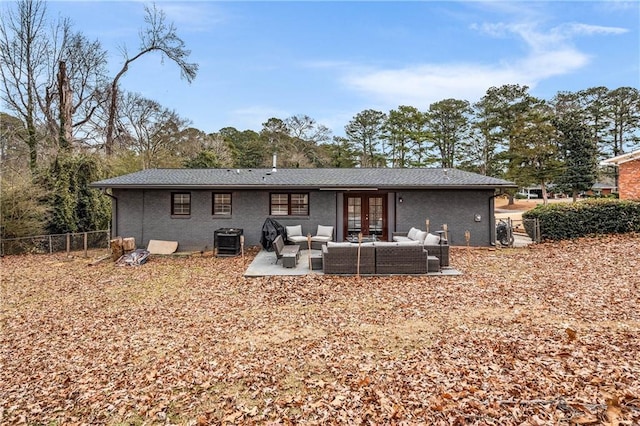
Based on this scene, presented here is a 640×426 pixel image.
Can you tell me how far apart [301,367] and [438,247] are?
5995 mm

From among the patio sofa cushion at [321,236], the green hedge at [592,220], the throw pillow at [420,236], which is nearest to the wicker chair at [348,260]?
the throw pillow at [420,236]

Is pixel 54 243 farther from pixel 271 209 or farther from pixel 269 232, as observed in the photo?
pixel 269 232

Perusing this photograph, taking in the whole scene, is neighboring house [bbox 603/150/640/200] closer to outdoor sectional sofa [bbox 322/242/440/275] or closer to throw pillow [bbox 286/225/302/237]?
outdoor sectional sofa [bbox 322/242/440/275]

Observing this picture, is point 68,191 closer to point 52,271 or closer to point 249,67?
point 52,271

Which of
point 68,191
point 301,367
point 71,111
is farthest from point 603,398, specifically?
point 71,111

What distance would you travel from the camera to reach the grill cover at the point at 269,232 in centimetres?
1079

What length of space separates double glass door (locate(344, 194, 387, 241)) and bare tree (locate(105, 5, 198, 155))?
15.7 metres

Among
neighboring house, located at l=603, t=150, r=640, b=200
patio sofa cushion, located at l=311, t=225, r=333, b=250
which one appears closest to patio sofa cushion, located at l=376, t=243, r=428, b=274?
patio sofa cushion, located at l=311, t=225, r=333, b=250

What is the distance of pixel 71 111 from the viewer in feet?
58.0

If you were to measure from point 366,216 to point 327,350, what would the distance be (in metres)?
8.72

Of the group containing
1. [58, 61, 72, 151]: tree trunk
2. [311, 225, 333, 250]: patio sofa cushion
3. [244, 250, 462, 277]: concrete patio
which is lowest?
[244, 250, 462, 277]: concrete patio

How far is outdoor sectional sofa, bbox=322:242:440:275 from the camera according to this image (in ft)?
26.4

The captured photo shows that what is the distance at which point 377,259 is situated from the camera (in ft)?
26.6

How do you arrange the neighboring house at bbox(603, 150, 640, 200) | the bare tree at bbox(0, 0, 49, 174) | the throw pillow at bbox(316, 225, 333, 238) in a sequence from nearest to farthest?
the throw pillow at bbox(316, 225, 333, 238) < the neighboring house at bbox(603, 150, 640, 200) < the bare tree at bbox(0, 0, 49, 174)
